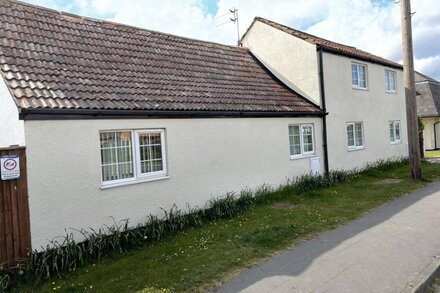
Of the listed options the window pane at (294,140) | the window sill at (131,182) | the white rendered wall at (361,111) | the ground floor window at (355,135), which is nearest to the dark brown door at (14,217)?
the window sill at (131,182)

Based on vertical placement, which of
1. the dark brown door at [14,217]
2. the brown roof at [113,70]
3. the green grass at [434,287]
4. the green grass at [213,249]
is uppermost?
the brown roof at [113,70]

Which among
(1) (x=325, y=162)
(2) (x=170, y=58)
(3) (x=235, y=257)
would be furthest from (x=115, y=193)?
(1) (x=325, y=162)

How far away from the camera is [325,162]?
14.9 meters

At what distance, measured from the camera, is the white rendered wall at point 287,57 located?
1507 centimetres

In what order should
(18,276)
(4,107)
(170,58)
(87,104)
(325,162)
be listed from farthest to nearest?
(325,162), (170,58), (87,104), (4,107), (18,276)

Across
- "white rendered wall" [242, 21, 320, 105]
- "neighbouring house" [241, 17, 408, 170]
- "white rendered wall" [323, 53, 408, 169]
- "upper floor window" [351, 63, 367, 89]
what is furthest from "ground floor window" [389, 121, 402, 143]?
"white rendered wall" [242, 21, 320, 105]

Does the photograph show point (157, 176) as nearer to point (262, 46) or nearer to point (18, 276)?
point (18, 276)

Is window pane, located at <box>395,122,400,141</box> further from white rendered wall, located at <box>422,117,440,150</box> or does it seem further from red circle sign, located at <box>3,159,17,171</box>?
red circle sign, located at <box>3,159,17,171</box>

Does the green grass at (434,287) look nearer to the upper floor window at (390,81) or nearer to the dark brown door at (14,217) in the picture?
the dark brown door at (14,217)

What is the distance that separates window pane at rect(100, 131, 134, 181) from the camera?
8109mm

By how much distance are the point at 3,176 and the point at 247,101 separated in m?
7.52

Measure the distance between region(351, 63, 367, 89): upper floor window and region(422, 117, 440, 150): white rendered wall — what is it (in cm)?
1939

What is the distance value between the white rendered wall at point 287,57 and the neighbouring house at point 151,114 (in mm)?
44

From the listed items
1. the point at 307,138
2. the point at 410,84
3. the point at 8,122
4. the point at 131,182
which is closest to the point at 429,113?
the point at 410,84
